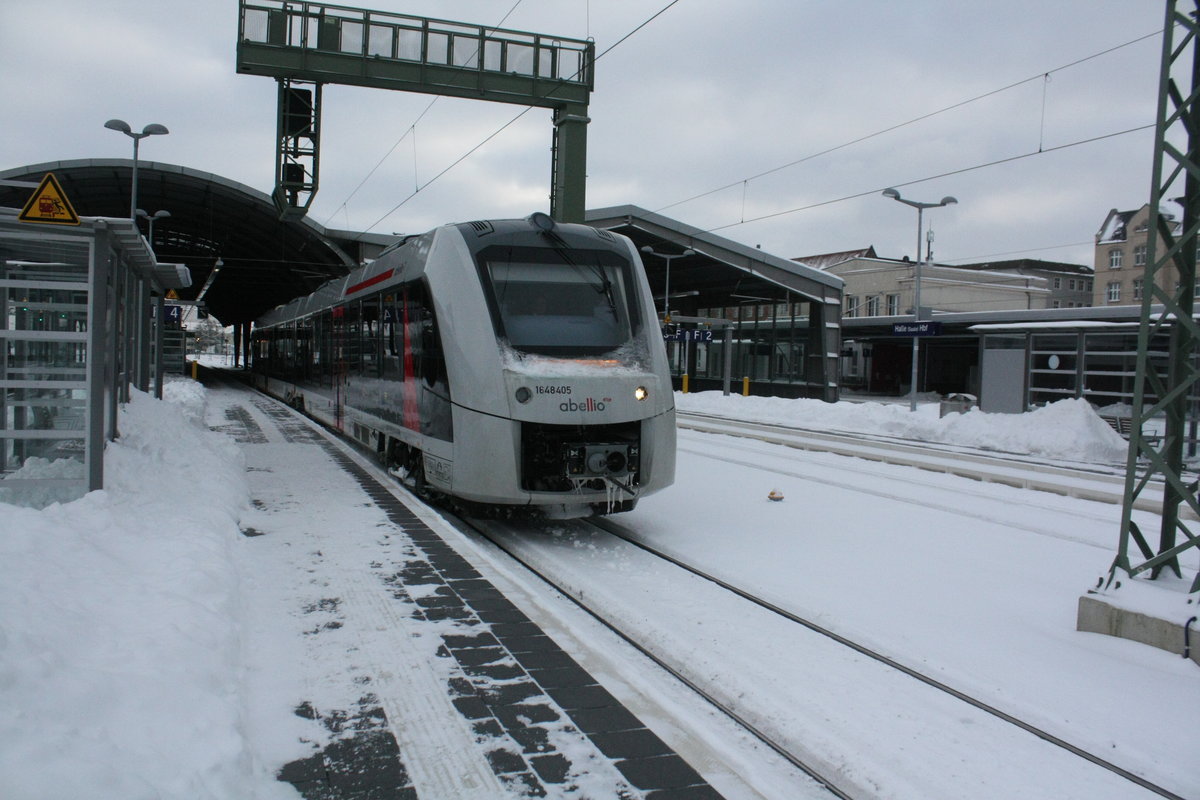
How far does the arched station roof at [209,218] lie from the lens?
93.2ft

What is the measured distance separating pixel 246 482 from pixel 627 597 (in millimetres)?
6006

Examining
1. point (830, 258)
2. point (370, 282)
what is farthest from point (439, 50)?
point (830, 258)

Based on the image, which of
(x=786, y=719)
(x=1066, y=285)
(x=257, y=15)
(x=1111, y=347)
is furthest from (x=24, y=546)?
(x=1066, y=285)

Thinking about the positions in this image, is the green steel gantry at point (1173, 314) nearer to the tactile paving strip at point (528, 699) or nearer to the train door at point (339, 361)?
the tactile paving strip at point (528, 699)

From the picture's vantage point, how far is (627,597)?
6.23m

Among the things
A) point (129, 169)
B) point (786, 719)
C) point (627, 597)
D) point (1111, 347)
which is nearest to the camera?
point (786, 719)

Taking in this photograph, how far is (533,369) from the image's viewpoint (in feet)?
25.5

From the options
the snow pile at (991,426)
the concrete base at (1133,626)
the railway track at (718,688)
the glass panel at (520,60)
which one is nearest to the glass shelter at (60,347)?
the railway track at (718,688)

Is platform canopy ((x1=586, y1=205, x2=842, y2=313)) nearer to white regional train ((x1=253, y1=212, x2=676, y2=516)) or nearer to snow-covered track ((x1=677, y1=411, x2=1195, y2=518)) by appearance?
snow-covered track ((x1=677, y1=411, x2=1195, y2=518))

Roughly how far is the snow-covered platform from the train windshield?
2.09 m

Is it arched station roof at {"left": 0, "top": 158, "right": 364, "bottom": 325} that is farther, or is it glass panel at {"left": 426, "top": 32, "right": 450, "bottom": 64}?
arched station roof at {"left": 0, "top": 158, "right": 364, "bottom": 325}

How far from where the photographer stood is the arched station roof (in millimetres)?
28422

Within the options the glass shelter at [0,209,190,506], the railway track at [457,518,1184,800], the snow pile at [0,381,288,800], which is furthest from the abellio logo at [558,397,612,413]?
the glass shelter at [0,209,190,506]

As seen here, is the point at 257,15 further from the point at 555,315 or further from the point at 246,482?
the point at 555,315
